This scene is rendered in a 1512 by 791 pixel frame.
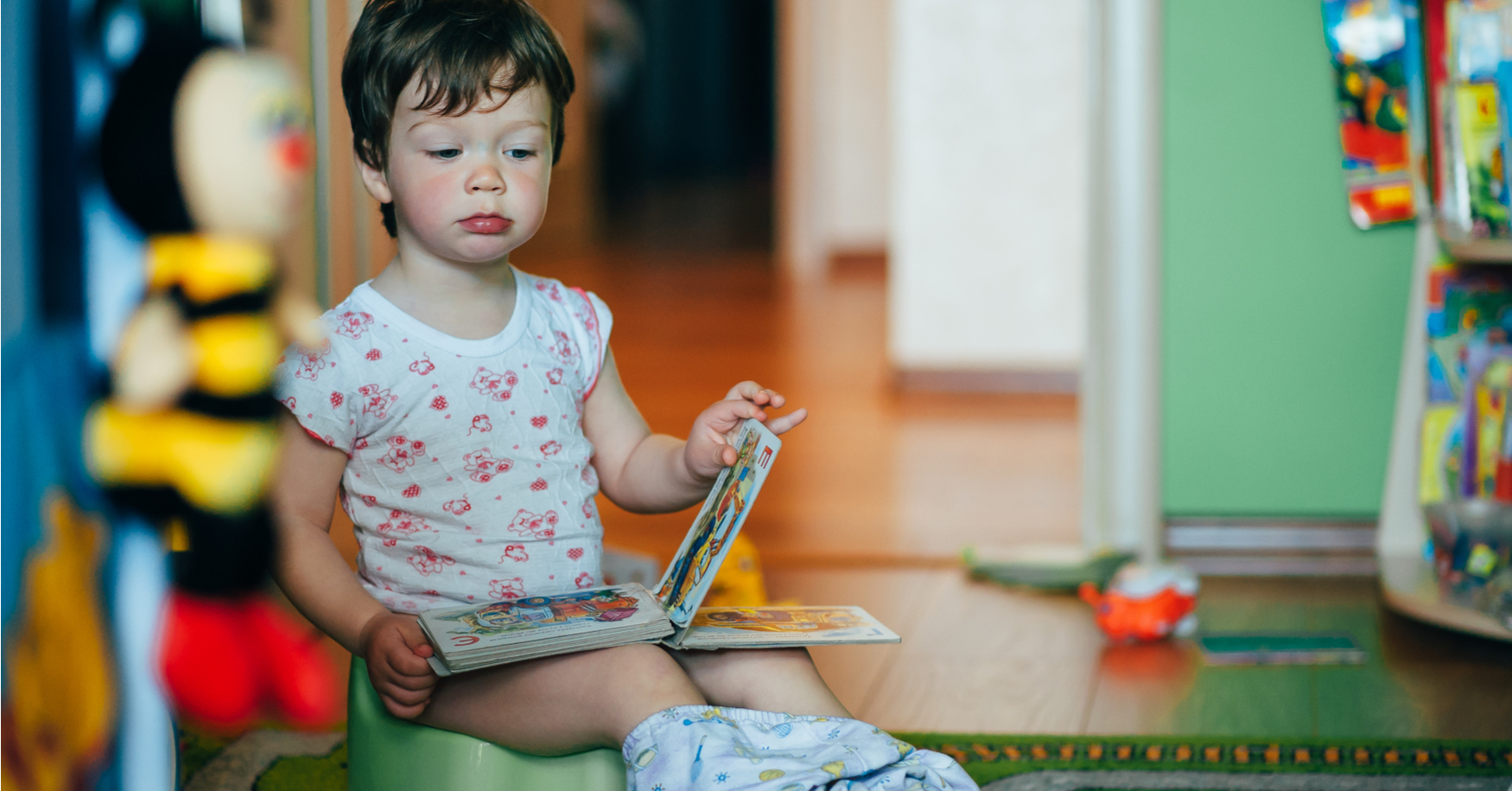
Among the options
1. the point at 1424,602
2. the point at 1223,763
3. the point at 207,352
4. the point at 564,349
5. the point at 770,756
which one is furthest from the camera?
the point at 1424,602

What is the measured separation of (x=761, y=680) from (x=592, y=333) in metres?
0.29

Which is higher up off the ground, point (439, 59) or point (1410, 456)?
point (439, 59)

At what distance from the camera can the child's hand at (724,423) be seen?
1.00 meters

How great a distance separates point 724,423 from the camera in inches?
40.0

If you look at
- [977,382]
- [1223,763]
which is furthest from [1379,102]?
[977,382]

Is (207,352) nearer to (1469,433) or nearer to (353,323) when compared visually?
(353,323)

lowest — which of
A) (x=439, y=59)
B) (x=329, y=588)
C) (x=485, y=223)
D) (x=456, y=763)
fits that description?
(x=456, y=763)

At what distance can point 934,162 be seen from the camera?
3.31 m

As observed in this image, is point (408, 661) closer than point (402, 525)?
Yes

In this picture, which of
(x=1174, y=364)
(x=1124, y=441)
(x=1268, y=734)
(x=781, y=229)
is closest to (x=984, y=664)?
(x=1268, y=734)

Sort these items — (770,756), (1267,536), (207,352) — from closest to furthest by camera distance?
(207,352) → (770,756) → (1267,536)

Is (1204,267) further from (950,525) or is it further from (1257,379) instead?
(950,525)

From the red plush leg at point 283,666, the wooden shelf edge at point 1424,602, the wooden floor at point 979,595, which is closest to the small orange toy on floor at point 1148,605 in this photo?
the wooden floor at point 979,595

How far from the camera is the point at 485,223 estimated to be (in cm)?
96
